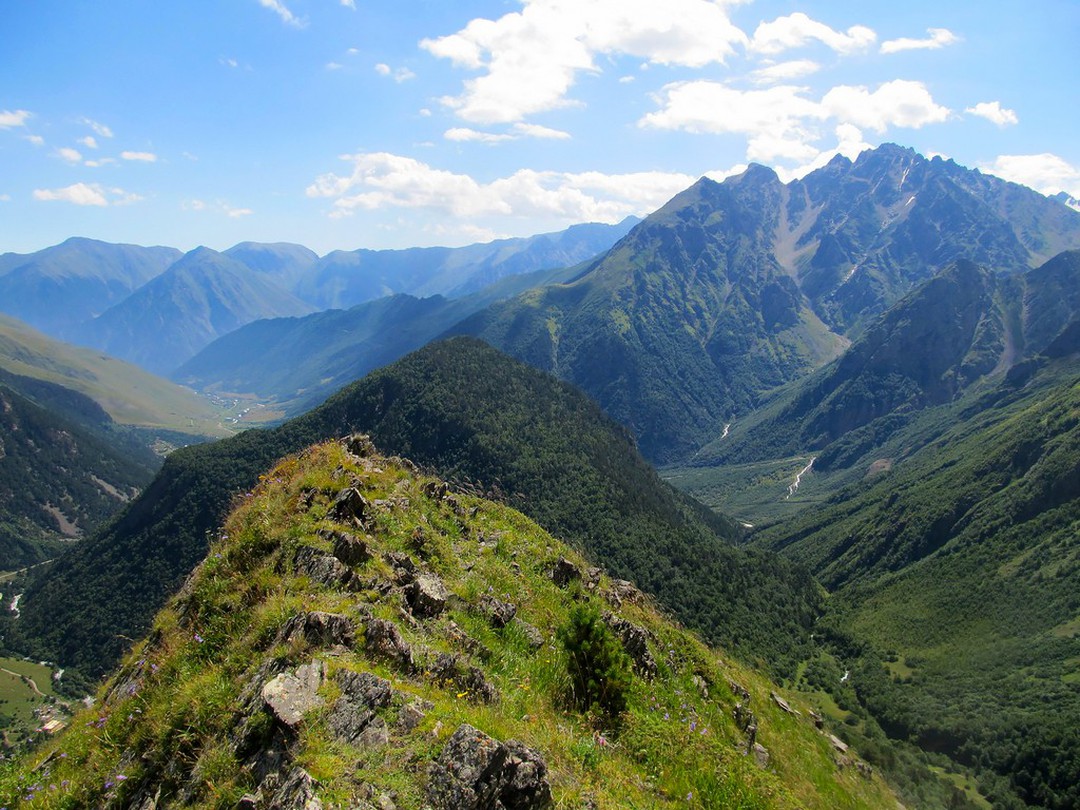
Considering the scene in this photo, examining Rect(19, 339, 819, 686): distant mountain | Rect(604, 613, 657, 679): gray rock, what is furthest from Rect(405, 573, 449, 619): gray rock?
Rect(19, 339, 819, 686): distant mountain

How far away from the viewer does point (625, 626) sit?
24.6 meters

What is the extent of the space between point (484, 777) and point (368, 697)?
2.94 meters

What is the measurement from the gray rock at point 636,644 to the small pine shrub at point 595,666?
6.14 m

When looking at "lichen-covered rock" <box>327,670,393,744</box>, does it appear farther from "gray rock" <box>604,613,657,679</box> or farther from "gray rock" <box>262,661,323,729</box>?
"gray rock" <box>604,613,657,679</box>

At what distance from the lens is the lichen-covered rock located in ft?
34.8

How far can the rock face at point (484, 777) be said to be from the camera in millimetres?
9461

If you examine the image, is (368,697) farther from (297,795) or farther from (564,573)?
(564,573)

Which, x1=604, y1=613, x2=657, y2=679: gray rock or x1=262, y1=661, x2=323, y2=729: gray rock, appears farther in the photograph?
x1=604, y1=613, x2=657, y2=679: gray rock

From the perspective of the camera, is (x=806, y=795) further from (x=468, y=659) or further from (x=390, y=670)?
(x=390, y=670)

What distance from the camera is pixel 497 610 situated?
800 inches

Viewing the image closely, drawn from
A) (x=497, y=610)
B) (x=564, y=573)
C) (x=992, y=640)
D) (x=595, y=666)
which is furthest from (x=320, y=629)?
(x=992, y=640)

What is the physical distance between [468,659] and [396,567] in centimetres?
547

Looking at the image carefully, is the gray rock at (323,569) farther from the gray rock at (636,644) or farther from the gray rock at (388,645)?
the gray rock at (636,644)

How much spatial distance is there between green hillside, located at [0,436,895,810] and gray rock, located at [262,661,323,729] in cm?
4
